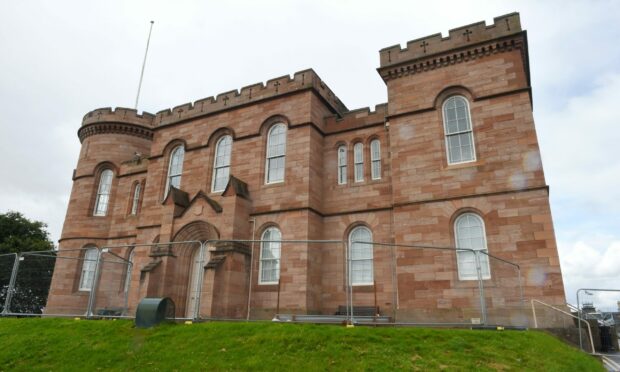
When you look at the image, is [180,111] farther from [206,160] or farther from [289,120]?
[289,120]

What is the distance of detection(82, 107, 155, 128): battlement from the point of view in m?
27.7

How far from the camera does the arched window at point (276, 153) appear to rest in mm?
20422

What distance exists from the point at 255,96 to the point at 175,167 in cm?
599

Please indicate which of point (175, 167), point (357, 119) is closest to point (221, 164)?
point (175, 167)

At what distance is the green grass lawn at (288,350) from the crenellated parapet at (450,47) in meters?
11.4

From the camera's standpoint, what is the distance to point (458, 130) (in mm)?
17422

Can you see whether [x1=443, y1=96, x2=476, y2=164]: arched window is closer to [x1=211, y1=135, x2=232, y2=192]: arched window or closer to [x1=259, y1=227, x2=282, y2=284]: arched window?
[x1=259, y1=227, x2=282, y2=284]: arched window

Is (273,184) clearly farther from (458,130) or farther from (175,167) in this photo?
(458,130)

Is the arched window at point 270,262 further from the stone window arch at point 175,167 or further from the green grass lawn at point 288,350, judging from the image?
the stone window arch at point 175,167

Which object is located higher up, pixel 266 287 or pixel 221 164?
pixel 221 164

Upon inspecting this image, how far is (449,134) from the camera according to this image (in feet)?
57.4

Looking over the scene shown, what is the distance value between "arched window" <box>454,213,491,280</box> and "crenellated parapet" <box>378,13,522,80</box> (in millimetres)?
6753

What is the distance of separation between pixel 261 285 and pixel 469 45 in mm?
13153

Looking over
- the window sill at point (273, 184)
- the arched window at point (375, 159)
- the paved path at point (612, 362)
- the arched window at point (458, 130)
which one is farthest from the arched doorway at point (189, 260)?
the paved path at point (612, 362)
